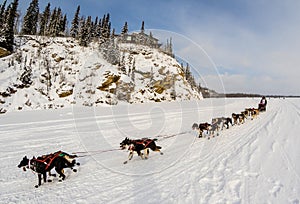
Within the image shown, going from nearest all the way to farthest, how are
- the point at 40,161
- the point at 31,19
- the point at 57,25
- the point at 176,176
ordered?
the point at 40,161, the point at 176,176, the point at 31,19, the point at 57,25

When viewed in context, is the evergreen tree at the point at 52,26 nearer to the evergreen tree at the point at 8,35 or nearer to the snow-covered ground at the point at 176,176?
the evergreen tree at the point at 8,35

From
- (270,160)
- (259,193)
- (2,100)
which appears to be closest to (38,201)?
(259,193)

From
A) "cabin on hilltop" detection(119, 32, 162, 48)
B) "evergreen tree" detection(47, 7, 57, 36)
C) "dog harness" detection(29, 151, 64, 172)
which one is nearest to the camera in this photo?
"dog harness" detection(29, 151, 64, 172)

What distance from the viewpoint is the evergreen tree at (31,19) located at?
4612 centimetres

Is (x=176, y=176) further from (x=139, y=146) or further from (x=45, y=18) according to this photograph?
(x=45, y=18)

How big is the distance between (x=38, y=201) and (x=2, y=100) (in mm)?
22474

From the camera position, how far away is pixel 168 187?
4246 millimetres

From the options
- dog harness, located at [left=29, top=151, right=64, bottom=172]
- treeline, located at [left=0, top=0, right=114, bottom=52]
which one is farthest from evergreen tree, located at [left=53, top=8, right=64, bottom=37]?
dog harness, located at [left=29, top=151, right=64, bottom=172]

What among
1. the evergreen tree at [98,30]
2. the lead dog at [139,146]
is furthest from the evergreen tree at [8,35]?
the lead dog at [139,146]

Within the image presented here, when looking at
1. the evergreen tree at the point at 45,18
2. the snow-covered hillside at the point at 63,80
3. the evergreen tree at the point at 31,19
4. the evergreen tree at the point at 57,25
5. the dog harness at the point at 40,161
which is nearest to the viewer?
the dog harness at the point at 40,161

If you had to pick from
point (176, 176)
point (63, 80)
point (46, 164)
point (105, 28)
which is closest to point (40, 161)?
point (46, 164)

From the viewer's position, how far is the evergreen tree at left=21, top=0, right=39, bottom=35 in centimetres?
4612

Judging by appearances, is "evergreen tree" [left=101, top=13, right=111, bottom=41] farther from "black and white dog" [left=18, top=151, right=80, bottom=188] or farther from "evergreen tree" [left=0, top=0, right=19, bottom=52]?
"black and white dog" [left=18, top=151, right=80, bottom=188]

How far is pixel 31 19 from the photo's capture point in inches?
1916
